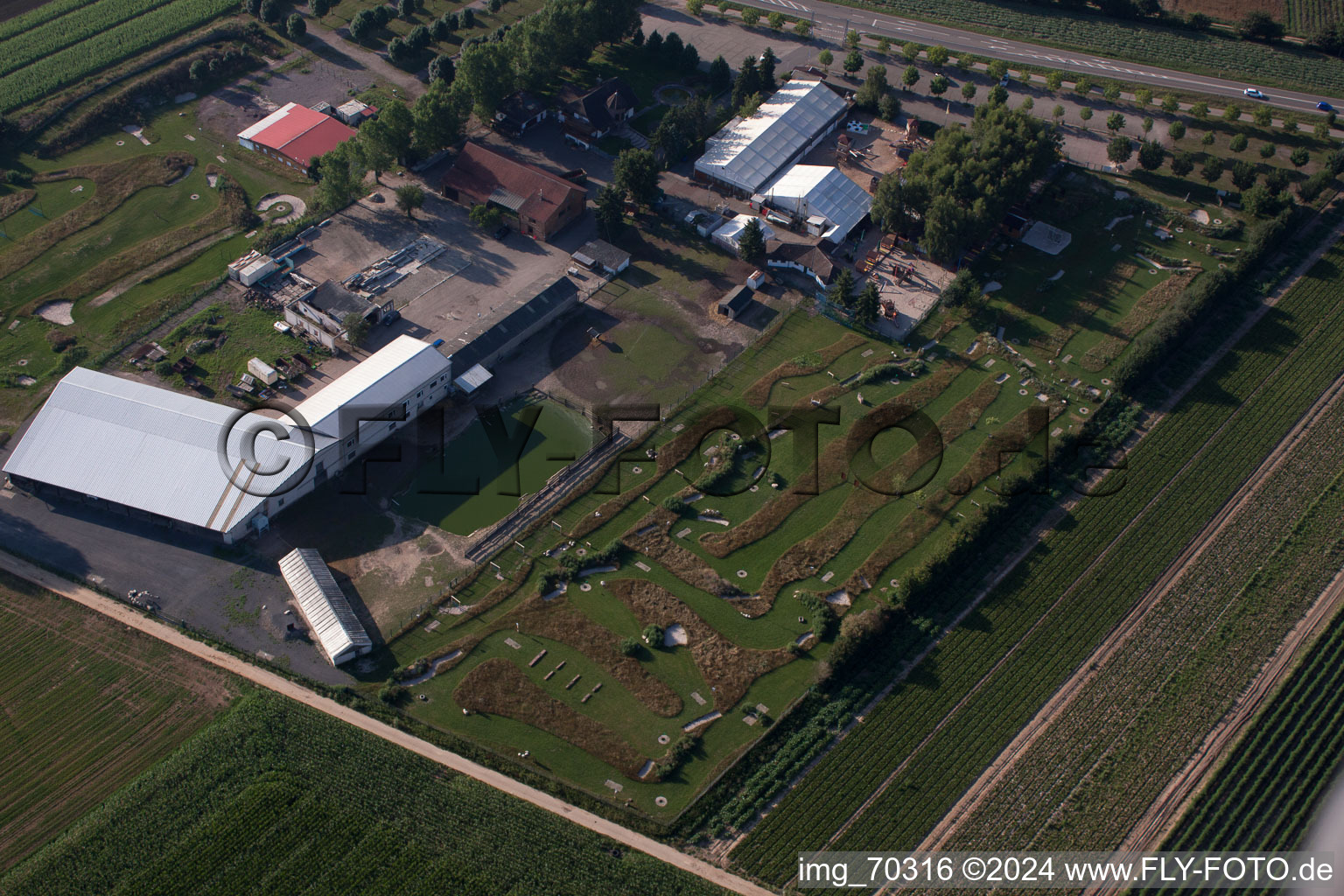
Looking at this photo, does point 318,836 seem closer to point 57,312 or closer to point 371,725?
point 371,725

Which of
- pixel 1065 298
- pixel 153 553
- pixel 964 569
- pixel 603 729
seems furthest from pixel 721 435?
pixel 153 553

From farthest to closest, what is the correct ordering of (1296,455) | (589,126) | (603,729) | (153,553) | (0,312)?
(589,126) → (0,312) → (1296,455) → (153,553) → (603,729)

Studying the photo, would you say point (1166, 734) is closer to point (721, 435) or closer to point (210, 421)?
point (721, 435)

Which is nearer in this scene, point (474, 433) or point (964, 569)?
point (964, 569)

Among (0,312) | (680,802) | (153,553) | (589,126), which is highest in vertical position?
(589,126)

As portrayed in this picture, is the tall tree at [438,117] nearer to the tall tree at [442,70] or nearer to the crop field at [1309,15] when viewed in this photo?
the tall tree at [442,70]

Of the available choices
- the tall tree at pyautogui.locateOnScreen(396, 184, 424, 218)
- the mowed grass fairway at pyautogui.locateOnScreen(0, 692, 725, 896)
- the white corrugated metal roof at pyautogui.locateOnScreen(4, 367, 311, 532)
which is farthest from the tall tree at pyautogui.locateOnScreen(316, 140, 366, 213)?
the mowed grass fairway at pyautogui.locateOnScreen(0, 692, 725, 896)
